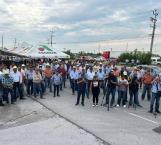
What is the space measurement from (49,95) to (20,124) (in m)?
8.29

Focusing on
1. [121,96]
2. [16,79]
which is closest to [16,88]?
[16,79]

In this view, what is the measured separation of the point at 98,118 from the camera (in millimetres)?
15297

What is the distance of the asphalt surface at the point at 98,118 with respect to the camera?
40.0 feet

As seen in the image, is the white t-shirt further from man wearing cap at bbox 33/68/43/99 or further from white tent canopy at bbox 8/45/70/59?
white tent canopy at bbox 8/45/70/59

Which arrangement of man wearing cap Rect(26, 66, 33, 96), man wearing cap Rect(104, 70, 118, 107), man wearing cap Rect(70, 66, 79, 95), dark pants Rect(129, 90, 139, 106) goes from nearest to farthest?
man wearing cap Rect(104, 70, 118, 107)
dark pants Rect(129, 90, 139, 106)
man wearing cap Rect(26, 66, 33, 96)
man wearing cap Rect(70, 66, 79, 95)

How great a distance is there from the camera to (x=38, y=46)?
40.1 metres

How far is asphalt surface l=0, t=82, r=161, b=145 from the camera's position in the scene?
12.2 m

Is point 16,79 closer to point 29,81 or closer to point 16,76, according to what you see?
point 16,76

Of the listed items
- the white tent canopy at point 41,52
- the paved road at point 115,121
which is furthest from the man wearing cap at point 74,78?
the white tent canopy at point 41,52

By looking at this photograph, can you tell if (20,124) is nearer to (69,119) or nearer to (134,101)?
(69,119)

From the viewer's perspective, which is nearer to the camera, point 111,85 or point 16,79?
point 111,85

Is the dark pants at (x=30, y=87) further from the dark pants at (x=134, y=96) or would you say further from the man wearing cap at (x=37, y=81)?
the dark pants at (x=134, y=96)

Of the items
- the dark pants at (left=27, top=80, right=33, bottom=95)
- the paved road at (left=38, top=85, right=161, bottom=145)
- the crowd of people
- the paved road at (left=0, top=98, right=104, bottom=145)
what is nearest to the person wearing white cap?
the crowd of people

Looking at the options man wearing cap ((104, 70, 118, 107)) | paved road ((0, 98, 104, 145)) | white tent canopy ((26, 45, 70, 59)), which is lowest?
paved road ((0, 98, 104, 145))
